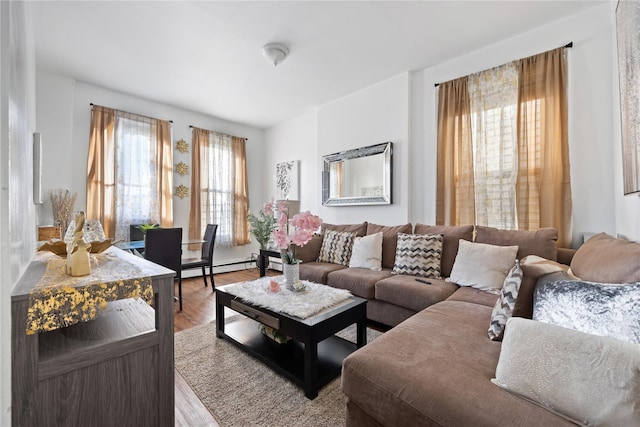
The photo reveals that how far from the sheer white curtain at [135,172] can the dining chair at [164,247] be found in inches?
50.5

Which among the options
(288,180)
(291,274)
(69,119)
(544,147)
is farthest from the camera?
(288,180)

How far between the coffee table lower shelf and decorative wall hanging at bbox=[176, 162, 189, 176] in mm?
3026

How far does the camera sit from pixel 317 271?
2.92 m

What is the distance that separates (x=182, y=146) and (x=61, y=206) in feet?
5.84

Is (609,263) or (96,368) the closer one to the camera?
(96,368)

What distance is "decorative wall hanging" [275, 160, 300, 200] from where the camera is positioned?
4871 mm

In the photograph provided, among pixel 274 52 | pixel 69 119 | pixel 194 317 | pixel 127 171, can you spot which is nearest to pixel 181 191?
pixel 127 171

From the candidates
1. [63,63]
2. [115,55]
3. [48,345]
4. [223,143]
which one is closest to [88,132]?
[63,63]

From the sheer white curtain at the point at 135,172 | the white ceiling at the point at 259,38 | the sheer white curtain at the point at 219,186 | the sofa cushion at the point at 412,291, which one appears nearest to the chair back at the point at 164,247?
the sheer white curtain at the point at 135,172

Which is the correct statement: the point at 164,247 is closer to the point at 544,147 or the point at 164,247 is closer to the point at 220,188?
the point at 220,188

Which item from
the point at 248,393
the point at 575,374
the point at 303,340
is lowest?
the point at 248,393

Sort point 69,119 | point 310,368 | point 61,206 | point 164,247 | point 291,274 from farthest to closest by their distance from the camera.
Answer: point 69,119 < point 61,206 < point 164,247 < point 291,274 < point 310,368

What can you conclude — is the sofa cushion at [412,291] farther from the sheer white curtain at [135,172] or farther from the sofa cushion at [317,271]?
the sheer white curtain at [135,172]

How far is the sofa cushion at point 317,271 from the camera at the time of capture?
9.37 feet
